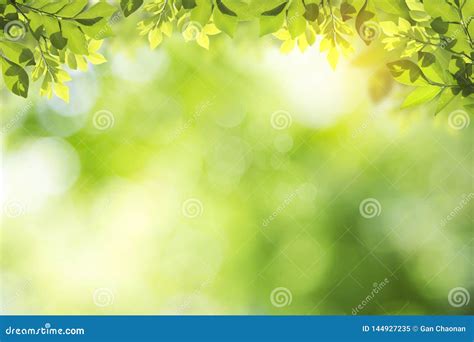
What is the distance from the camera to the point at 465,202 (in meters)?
2.12

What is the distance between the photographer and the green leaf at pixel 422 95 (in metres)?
1.51

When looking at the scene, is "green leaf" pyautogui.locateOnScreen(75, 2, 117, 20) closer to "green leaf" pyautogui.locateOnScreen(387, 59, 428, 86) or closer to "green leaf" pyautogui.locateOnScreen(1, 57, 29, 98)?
"green leaf" pyautogui.locateOnScreen(1, 57, 29, 98)

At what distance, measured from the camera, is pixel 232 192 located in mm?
2842

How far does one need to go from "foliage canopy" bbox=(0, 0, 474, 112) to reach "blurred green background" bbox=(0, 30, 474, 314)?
2.01ft

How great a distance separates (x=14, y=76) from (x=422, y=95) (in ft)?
4.04

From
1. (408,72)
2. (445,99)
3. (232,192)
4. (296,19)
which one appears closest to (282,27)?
(296,19)

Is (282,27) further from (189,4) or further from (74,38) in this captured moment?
(74,38)

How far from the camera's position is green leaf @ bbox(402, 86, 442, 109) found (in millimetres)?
1513

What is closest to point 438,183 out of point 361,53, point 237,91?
point 361,53

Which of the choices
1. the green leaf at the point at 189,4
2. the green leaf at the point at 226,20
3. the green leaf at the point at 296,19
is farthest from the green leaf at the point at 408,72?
the green leaf at the point at 189,4

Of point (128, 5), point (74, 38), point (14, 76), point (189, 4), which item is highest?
point (189, 4)

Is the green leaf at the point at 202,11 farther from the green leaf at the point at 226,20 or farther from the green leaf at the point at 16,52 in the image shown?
the green leaf at the point at 16,52

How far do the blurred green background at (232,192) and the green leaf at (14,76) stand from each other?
70cm

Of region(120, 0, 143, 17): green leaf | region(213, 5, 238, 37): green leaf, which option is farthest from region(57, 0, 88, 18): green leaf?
region(213, 5, 238, 37): green leaf
